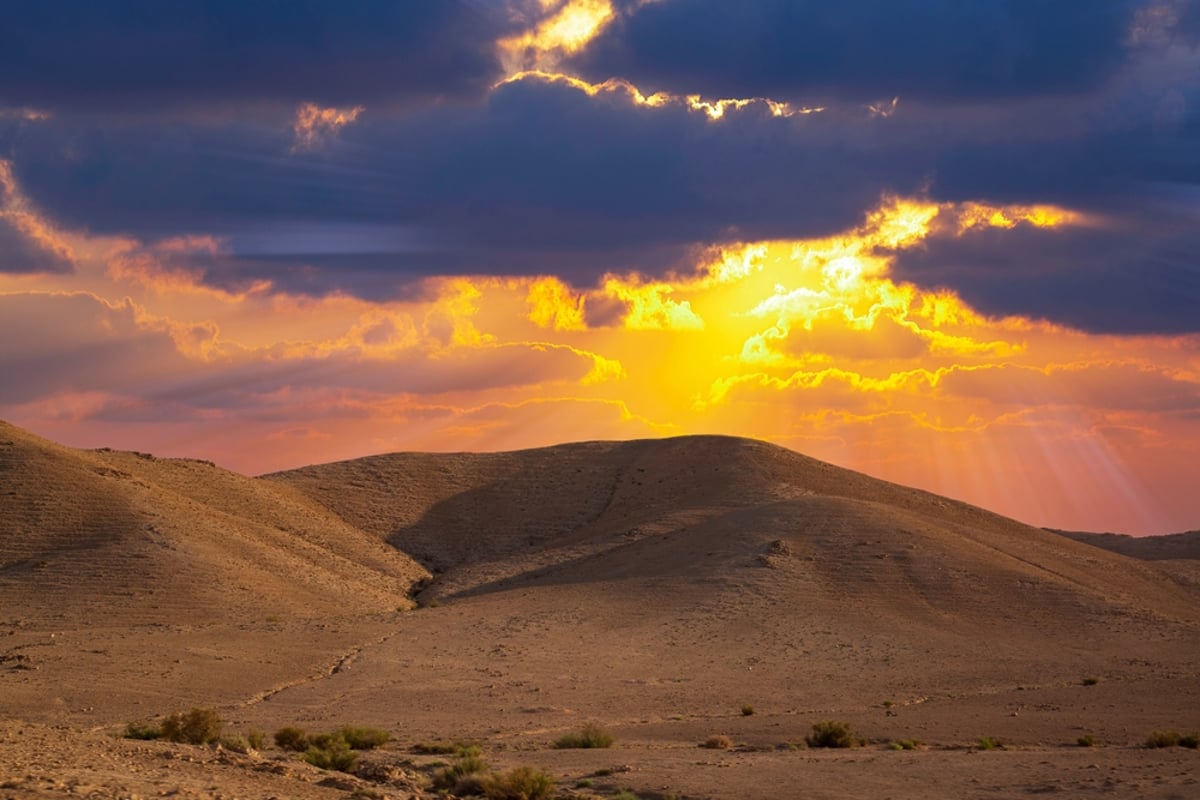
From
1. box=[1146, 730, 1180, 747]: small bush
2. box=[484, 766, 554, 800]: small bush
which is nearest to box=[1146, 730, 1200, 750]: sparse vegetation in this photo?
box=[1146, 730, 1180, 747]: small bush

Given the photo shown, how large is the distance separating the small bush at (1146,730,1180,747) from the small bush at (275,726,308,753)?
21.6 m

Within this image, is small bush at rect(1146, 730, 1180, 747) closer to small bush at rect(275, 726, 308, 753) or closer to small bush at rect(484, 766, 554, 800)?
small bush at rect(484, 766, 554, 800)

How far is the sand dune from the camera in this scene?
38594 mm

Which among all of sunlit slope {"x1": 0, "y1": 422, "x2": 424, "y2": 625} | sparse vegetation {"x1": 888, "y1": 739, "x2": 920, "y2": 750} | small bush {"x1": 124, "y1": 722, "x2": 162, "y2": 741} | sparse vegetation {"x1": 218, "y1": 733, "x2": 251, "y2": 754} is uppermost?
sunlit slope {"x1": 0, "y1": 422, "x2": 424, "y2": 625}

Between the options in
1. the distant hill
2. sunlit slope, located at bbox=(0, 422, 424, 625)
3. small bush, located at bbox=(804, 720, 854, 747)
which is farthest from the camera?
the distant hill

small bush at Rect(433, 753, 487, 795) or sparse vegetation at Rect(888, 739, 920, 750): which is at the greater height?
small bush at Rect(433, 753, 487, 795)

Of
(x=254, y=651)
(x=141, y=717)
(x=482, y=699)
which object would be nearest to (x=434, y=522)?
(x=254, y=651)

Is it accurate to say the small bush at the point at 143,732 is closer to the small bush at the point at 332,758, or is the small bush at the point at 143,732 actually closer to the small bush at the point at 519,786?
the small bush at the point at 332,758

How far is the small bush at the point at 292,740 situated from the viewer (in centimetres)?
3019

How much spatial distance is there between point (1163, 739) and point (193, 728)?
2417 centimetres

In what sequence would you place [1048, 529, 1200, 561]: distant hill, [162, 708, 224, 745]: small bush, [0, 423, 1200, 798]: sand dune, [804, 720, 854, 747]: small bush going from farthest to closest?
1. [1048, 529, 1200, 561]: distant hill
2. [0, 423, 1200, 798]: sand dune
3. [804, 720, 854, 747]: small bush
4. [162, 708, 224, 745]: small bush

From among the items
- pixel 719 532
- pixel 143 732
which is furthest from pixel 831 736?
pixel 719 532

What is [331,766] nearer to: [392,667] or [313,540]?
[392,667]

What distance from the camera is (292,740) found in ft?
99.7
